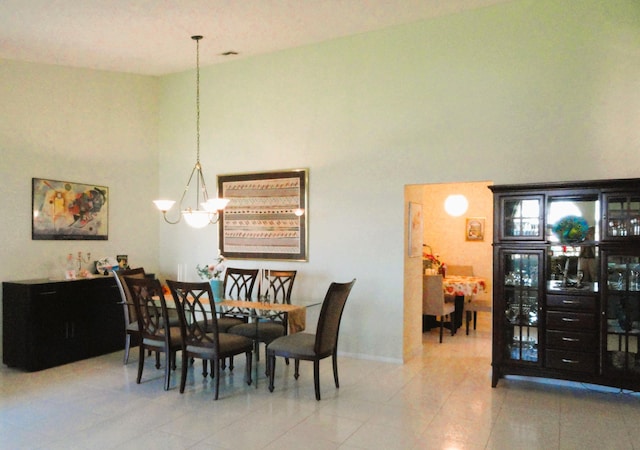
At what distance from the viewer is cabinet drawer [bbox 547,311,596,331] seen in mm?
4078

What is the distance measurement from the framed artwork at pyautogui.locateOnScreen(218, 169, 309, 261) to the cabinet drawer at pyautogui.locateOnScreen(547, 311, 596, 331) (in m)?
2.70

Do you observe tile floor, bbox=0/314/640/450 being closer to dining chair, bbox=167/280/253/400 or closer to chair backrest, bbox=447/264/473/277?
dining chair, bbox=167/280/253/400

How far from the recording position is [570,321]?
414cm

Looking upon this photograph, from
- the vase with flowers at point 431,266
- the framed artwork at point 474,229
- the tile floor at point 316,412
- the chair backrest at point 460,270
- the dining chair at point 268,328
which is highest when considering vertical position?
the framed artwork at point 474,229

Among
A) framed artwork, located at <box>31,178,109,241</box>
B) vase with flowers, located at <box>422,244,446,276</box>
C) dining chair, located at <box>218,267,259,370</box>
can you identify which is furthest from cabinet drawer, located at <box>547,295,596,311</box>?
framed artwork, located at <box>31,178,109,241</box>

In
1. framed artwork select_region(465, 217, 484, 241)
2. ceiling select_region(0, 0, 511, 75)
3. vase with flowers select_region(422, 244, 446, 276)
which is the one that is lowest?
vase with flowers select_region(422, 244, 446, 276)

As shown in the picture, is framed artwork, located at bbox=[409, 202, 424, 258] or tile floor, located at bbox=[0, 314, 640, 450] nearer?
tile floor, located at bbox=[0, 314, 640, 450]

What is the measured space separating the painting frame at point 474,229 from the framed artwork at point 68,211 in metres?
5.17

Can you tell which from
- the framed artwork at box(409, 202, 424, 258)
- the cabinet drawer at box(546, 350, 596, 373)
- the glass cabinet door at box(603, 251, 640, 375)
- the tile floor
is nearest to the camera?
the tile floor

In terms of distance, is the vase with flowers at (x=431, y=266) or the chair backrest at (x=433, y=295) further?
the vase with flowers at (x=431, y=266)

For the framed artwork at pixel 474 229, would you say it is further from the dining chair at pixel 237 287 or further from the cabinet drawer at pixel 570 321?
the dining chair at pixel 237 287

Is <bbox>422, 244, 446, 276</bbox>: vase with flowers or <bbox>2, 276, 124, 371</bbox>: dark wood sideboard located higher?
<bbox>422, 244, 446, 276</bbox>: vase with flowers

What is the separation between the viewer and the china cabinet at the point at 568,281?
3.97 metres

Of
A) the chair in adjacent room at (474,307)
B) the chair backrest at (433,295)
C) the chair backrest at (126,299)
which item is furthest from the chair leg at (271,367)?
the chair in adjacent room at (474,307)
